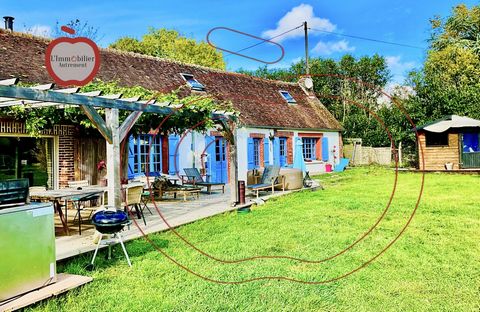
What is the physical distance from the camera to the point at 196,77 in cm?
1725

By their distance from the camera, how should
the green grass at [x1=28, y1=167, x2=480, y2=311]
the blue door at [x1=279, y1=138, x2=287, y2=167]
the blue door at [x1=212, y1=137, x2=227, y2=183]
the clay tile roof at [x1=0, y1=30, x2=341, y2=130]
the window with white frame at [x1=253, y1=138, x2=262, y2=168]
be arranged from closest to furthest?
the green grass at [x1=28, y1=167, x2=480, y2=311] → the clay tile roof at [x1=0, y1=30, x2=341, y2=130] → the blue door at [x1=212, y1=137, x2=227, y2=183] → the window with white frame at [x1=253, y1=138, x2=262, y2=168] → the blue door at [x1=279, y1=138, x2=287, y2=167]

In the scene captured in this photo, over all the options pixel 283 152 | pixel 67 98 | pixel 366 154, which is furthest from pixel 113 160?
pixel 366 154

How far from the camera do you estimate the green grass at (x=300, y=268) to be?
374cm

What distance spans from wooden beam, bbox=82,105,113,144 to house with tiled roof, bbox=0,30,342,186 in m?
4.08

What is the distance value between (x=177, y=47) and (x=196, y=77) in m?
15.7

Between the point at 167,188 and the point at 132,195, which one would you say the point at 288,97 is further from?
the point at 132,195

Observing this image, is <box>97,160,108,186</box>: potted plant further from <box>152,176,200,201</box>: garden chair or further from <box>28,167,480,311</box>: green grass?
<box>28,167,480,311</box>: green grass

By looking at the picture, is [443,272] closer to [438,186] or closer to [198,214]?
[198,214]

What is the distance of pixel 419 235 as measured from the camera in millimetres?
6223

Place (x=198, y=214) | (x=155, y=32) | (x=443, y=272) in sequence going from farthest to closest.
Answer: (x=155, y=32) < (x=198, y=214) < (x=443, y=272)

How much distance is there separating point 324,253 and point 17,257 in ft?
11.3

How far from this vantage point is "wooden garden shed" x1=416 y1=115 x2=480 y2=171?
18.3 m

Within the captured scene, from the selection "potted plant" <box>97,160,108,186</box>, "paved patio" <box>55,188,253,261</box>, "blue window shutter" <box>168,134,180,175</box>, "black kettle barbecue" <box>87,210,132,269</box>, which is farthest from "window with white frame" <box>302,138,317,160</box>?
"black kettle barbecue" <box>87,210,132,269</box>

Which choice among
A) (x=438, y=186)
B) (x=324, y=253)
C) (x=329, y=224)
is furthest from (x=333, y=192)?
(x=324, y=253)
